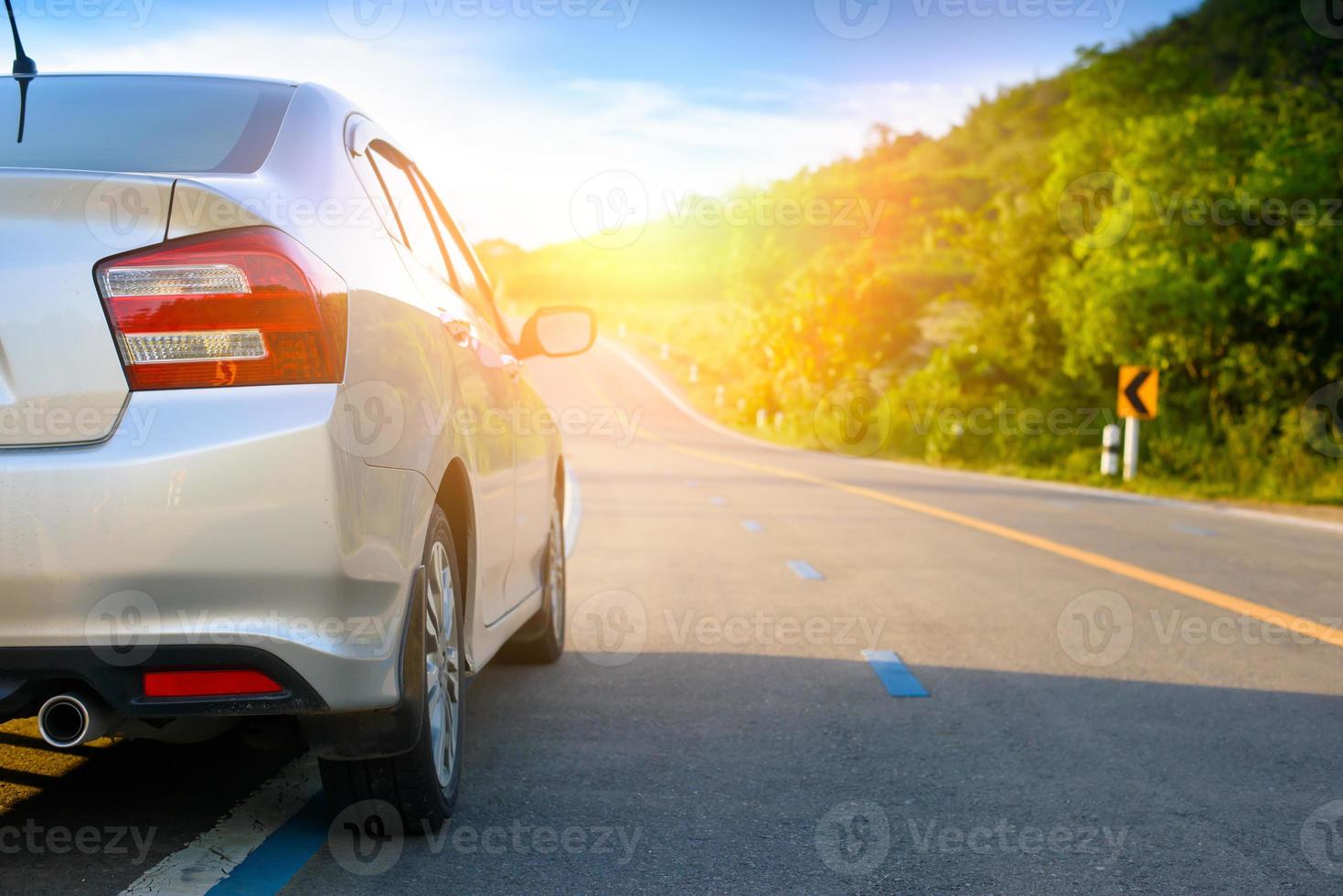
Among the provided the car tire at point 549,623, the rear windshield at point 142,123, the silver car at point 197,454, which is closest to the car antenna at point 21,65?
the rear windshield at point 142,123

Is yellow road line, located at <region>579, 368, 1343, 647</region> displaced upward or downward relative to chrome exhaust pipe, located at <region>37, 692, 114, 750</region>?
downward

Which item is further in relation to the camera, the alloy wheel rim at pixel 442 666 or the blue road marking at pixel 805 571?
the blue road marking at pixel 805 571

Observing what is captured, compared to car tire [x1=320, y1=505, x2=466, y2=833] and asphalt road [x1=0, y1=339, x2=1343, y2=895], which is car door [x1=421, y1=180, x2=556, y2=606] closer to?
asphalt road [x1=0, y1=339, x2=1343, y2=895]

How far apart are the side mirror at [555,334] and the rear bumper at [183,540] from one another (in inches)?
116

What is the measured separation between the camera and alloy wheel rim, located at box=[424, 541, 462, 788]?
383 cm

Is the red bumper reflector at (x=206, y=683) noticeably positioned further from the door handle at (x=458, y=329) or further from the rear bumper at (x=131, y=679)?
the door handle at (x=458, y=329)

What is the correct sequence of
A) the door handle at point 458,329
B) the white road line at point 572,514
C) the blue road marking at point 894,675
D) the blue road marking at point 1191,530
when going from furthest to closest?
1. the blue road marking at point 1191,530
2. the white road line at point 572,514
3. the blue road marking at point 894,675
4. the door handle at point 458,329

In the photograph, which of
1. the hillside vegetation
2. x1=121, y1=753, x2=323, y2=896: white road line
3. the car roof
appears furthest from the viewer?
the hillside vegetation

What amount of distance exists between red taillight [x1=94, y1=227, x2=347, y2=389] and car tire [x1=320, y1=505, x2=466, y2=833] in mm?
730

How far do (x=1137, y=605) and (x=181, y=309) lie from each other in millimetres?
6727

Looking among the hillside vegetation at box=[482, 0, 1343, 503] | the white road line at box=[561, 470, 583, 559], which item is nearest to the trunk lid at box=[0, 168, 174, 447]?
the white road line at box=[561, 470, 583, 559]

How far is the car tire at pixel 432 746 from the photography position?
3658 mm

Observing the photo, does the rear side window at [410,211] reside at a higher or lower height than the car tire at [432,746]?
higher

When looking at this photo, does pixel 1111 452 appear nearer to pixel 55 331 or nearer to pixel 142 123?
pixel 142 123
